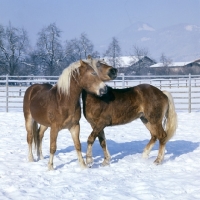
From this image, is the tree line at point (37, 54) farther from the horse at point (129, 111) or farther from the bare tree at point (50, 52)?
the horse at point (129, 111)

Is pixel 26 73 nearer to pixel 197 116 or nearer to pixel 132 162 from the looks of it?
pixel 197 116

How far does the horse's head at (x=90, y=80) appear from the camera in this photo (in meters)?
4.85

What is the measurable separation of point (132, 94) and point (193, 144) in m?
2.30

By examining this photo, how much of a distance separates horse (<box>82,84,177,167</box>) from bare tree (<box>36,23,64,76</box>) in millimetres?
32297

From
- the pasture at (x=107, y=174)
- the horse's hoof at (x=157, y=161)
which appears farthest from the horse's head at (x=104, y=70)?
the horse's hoof at (x=157, y=161)

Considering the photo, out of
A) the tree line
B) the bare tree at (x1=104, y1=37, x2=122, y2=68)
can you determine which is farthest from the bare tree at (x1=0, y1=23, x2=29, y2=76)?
the bare tree at (x1=104, y1=37, x2=122, y2=68)

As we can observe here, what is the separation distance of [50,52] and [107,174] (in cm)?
3514

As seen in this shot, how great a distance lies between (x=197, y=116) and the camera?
1166cm

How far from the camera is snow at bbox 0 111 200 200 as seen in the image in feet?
12.9

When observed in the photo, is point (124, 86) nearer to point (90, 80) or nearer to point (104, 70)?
point (104, 70)

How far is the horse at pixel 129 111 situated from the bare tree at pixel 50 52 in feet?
106

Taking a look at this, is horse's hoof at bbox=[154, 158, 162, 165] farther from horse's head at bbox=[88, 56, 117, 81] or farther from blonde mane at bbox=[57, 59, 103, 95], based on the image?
blonde mane at bbox=[57, 59, 103, 95]

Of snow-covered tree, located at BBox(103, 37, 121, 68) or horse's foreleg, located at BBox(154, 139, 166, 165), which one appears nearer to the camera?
horse's foreleg, located at BBox(154, 139, 166, 165)

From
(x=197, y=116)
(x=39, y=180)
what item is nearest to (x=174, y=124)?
(x=39, y=180)
